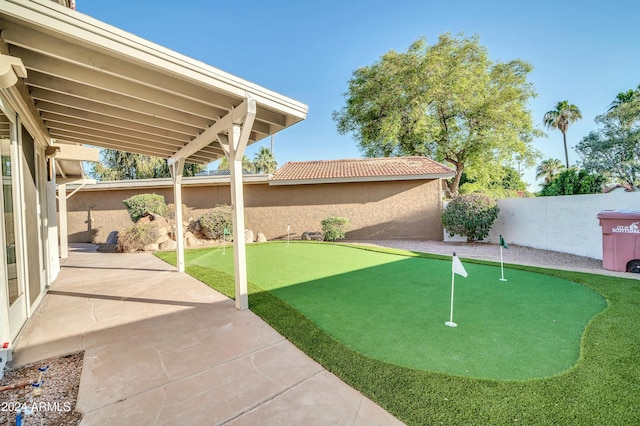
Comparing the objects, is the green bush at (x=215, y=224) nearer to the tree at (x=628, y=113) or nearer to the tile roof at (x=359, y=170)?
the tile roof at (x=359, y=170)

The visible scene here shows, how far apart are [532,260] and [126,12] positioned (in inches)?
627

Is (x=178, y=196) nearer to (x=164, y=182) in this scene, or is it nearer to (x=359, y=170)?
(x=164, y=182)

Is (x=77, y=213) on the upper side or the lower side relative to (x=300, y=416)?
upper

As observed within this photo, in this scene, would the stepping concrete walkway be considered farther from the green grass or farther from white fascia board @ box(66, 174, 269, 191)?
white fascia board @ box(66, 174, 269, 191)

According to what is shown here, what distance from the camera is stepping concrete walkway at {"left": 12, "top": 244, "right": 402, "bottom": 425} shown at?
88.5 inches

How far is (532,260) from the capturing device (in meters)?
8.45

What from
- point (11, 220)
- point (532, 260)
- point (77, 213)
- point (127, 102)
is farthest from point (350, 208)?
point (77, 213)

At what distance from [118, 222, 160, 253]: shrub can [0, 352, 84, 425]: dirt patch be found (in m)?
9.66

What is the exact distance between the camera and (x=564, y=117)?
31.8 m

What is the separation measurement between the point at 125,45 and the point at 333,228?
10672 millimetres

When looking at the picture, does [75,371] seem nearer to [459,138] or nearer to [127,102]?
[127,102]

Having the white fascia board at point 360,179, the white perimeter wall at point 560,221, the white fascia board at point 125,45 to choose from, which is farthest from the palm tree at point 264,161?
the white fascia board at point 125,45

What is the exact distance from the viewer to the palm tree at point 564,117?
31406mm

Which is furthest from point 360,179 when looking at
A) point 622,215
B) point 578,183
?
point 578,183
